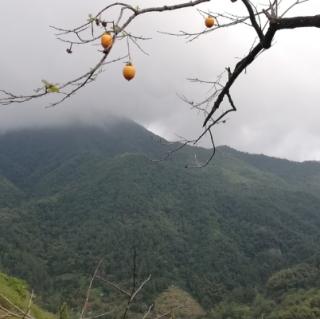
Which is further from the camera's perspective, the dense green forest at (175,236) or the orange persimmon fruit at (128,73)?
the dense green forest at (175,236)

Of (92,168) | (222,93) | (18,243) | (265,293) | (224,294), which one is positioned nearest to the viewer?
(222,93)

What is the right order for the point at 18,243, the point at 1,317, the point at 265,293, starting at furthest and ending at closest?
the point at 18,243 → the point at 265,293 → the point at 1,317

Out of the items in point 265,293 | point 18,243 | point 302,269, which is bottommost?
point 18,243

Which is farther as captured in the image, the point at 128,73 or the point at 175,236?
the point at 175,236

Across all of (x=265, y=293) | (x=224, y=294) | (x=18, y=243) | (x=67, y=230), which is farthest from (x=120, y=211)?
(x=265, y=293)

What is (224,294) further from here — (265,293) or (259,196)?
(259,196)

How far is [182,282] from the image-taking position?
11819 centimetres

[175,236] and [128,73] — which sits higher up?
[175,236]

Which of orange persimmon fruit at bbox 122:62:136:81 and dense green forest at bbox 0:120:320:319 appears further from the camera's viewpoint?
dense green forest at bbox 0:120:320:319

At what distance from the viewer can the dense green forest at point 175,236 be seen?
103 metres

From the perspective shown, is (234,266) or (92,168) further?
(92,168)

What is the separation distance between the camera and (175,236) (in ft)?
474

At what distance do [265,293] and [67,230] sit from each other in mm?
65485

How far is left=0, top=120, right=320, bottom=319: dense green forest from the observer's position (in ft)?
337
